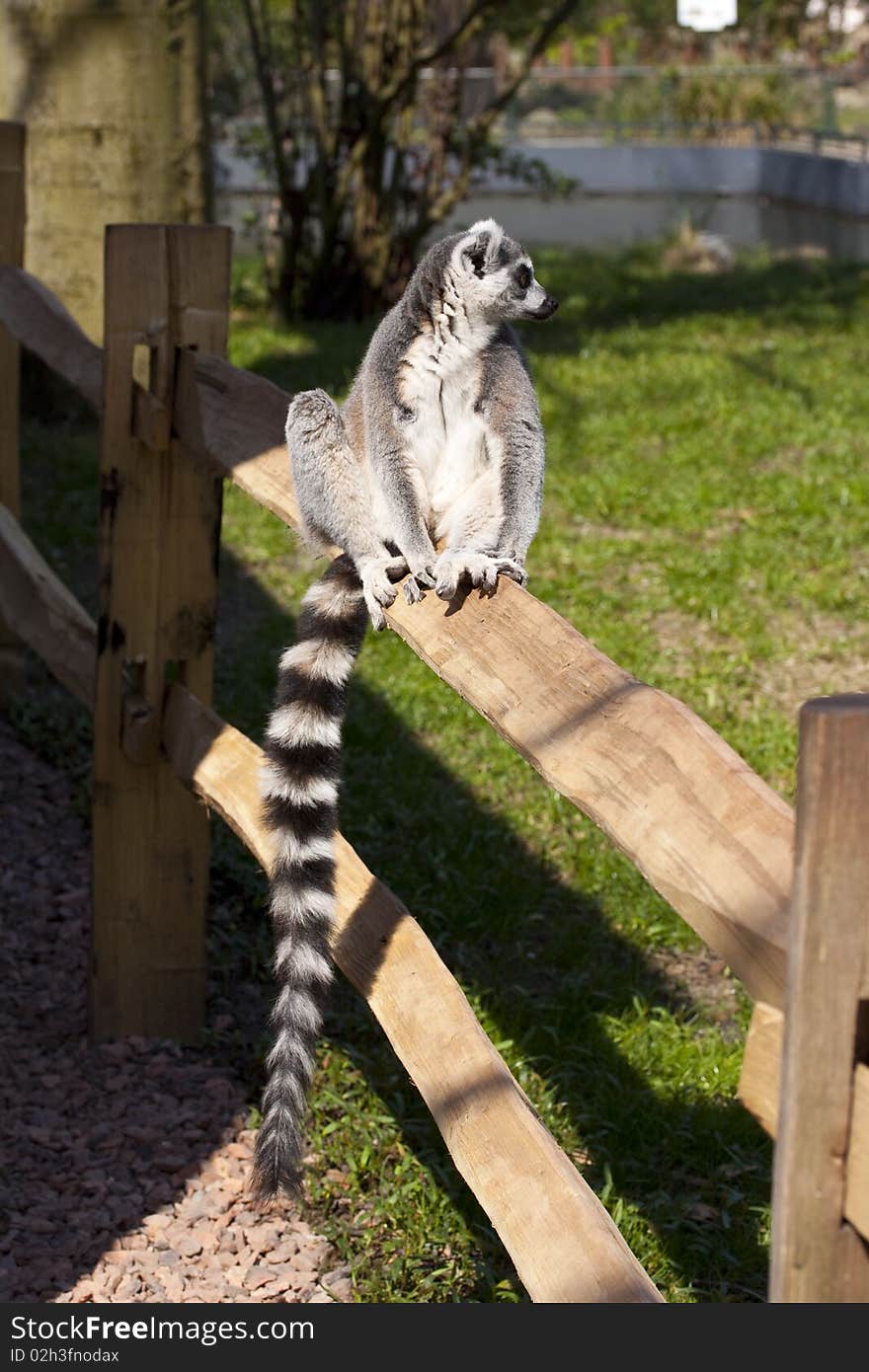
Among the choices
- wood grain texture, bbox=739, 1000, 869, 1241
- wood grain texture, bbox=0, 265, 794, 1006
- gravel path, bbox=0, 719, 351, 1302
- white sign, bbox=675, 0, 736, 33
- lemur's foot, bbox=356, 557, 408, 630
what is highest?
white sign, bbox=675, 0, 736, 33

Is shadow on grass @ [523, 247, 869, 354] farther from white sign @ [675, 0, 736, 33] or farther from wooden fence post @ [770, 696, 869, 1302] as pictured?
wooden fence post @ [770, 696, 869, 1302]

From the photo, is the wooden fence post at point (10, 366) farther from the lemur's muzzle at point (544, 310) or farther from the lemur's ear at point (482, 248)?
the lemur's muzzle at point (544, 310)

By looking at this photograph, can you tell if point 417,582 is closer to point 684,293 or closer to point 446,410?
point 446,410

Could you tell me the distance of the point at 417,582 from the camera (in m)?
2.67

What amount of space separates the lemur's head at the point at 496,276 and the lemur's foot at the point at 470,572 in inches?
34.9

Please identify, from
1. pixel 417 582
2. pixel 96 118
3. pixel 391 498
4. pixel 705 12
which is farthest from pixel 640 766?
pixel 705 12

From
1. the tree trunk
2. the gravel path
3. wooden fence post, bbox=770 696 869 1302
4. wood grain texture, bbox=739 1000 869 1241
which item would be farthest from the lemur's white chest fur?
the tree trunk

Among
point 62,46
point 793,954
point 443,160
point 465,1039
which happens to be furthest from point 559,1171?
point 443,160

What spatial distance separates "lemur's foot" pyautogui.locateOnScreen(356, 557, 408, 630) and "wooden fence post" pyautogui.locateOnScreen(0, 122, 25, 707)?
6.86 ft

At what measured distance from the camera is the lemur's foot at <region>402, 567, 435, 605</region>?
260cm

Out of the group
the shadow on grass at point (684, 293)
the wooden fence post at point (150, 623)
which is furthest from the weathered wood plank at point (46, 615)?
the shadow on grass at point (684, 293)

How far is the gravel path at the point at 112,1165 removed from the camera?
3104 millimetres

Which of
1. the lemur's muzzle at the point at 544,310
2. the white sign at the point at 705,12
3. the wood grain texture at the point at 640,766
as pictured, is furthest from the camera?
the white sign at the point at 705,12

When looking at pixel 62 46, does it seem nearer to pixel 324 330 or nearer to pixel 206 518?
pixel 324 330
